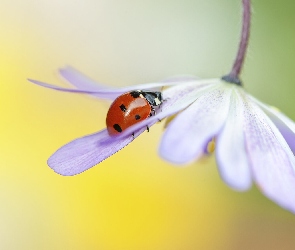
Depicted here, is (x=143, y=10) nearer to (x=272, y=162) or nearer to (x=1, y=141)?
(x=1, y=141)

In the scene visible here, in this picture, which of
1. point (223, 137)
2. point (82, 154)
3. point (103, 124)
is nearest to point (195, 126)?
point (223, 137)

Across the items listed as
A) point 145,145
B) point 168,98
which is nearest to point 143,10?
point 145,145

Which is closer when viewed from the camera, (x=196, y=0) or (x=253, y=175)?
(x=253, y=175)

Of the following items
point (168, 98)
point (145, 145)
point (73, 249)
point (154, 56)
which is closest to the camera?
point (168, 98)

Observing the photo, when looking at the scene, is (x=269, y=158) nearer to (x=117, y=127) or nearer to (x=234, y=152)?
(x=234, y=152)

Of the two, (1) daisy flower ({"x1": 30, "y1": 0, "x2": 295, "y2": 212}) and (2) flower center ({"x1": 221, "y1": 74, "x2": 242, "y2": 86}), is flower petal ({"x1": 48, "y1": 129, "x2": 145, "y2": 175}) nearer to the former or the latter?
(1) daisy flower ({"x1": 30, "y1": 0, "x2": 295, "y2": 212})
